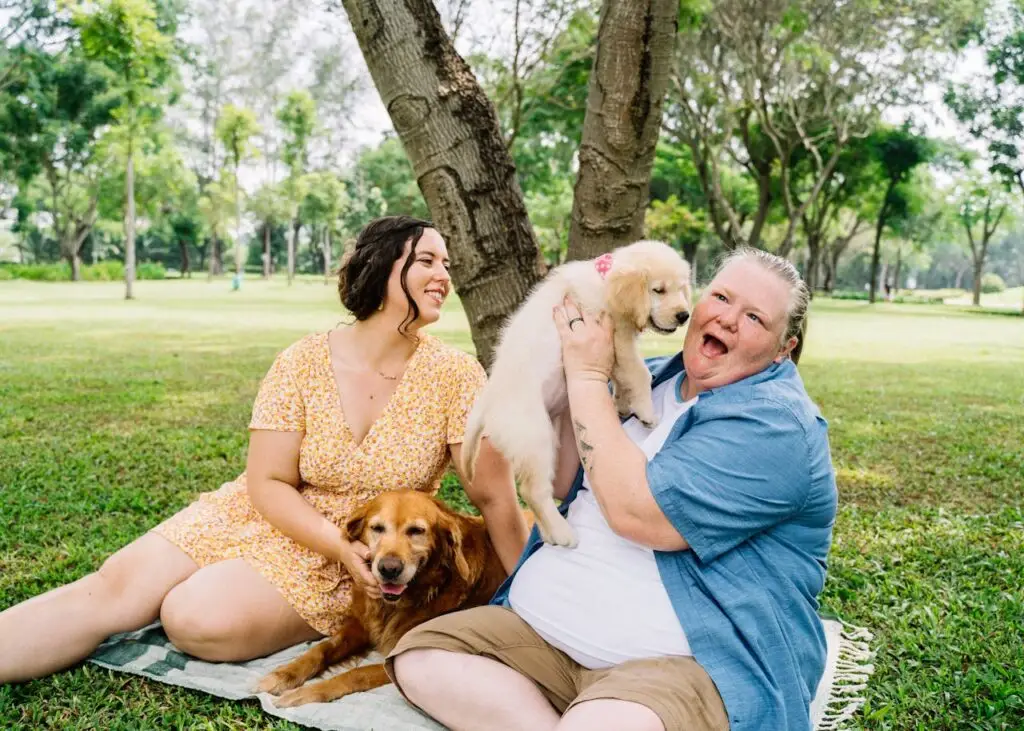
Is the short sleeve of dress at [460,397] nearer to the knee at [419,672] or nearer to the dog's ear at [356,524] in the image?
the dog's ear at [356,524]

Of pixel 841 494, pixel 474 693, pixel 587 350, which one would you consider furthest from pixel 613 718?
pixel 841 494


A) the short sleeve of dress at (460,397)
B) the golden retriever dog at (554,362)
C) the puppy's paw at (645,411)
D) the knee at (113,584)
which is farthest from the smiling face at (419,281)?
the knee at (113,584)

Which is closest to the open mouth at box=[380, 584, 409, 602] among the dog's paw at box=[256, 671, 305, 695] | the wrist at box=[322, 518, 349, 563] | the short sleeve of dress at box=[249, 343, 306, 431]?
the wrist at box=[322, 518, 349, 563]

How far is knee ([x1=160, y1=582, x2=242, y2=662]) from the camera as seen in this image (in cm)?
289

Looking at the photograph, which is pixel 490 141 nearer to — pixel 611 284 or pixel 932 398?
pixel 611 284

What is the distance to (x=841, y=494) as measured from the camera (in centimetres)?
572

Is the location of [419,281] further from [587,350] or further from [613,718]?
[613,718]

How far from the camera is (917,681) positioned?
308 centimetres

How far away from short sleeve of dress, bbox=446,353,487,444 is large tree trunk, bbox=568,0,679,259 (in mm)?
935

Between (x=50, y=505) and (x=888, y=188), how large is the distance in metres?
39.0

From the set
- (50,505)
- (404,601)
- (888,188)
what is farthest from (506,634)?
(888,188)

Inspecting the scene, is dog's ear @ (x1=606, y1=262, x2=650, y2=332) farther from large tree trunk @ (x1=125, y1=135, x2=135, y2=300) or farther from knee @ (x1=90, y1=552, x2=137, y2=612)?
large tree trunk @ (x1=125, y1=135, x2=135, y2=300)

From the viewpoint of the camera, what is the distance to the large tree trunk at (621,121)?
11.6ft

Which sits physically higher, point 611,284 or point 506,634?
point 611,284
